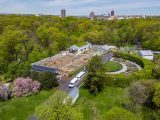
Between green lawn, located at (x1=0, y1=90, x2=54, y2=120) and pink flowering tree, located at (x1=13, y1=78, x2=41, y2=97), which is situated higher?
pink flowering tree, located at (x1=13, y1=78, x2=41, y2=97)

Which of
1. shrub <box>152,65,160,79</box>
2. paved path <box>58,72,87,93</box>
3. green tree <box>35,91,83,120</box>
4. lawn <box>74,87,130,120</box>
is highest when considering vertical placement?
green tree <box>35,91,83,120</box>

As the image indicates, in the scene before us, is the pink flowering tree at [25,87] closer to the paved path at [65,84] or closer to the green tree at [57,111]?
the paved path at [65,84]

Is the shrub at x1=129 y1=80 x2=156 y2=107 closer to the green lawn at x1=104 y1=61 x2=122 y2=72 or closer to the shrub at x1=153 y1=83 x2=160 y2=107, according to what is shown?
the shrub at x1=153 y1=83 x2=160 y2=107

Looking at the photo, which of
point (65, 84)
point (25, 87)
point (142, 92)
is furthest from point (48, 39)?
point (142, 92)

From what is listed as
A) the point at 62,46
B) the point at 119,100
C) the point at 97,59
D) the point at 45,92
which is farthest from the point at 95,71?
the point at 62,46

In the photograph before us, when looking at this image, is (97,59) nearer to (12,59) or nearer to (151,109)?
(151,109)

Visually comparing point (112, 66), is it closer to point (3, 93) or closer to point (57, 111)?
point (3, 93)

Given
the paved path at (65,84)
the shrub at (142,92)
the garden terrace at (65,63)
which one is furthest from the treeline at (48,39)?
the shrub at (142,92)

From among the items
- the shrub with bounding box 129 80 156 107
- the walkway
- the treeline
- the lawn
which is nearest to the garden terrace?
the treeline
